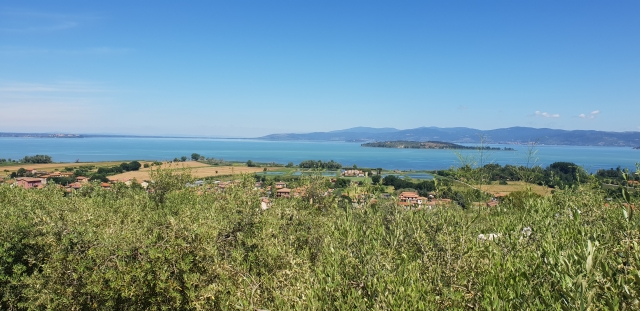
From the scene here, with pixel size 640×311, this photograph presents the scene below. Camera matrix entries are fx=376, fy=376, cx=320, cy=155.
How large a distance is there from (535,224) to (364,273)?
4.07 m

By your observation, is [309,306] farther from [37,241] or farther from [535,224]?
[37,241]

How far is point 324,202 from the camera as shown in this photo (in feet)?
59.7

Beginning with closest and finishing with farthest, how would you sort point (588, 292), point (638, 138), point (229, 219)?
point (588, 292)
point (229, 219)
point (638, 138)

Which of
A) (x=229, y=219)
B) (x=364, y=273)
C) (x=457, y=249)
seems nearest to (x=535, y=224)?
(x=457, y=249)

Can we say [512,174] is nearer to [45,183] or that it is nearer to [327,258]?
[327,258]

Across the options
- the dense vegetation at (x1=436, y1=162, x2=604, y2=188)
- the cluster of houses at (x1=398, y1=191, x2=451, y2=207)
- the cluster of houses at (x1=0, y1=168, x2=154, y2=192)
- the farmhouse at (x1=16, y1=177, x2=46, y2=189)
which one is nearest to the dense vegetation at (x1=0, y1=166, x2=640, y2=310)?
the dense vegetation at (x1=436, y1=162, x2=604, y2=188)

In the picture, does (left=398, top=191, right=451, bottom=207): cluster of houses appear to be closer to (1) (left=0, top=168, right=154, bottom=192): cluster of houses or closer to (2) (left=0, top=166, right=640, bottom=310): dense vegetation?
(2) (left=0, top=166, right=640, bottom=310): dense vegetation

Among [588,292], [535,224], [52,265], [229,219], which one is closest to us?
[588,292]

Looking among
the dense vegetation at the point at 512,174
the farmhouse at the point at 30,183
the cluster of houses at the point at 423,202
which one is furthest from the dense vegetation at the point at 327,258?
the farmhouse at the point at 30,183

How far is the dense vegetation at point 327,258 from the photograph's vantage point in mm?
4434

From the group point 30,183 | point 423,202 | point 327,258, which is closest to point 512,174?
point 423,202

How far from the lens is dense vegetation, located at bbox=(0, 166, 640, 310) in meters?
4.43

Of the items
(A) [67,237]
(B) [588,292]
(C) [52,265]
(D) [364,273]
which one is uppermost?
(B) [588,292]

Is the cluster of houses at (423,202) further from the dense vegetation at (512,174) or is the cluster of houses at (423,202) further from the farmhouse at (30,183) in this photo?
the farmhouse at (30,183)
